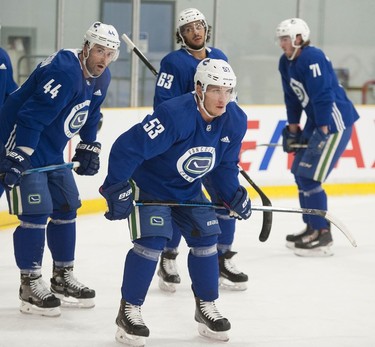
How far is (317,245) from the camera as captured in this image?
17.1ft

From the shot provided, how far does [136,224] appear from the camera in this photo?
3.40 meters

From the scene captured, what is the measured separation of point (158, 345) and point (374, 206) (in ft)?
11.8

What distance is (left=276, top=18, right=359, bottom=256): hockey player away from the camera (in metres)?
5.08

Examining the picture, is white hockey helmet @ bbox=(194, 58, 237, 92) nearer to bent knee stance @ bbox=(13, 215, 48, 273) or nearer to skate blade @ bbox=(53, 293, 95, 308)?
bent knee stance @ bbox=(13, 215, 48, 273)

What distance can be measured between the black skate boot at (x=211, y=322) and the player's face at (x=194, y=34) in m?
1.12

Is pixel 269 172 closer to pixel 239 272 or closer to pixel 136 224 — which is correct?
pixel 239 272

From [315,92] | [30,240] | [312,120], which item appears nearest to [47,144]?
[30,240]

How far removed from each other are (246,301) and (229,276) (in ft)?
0.72

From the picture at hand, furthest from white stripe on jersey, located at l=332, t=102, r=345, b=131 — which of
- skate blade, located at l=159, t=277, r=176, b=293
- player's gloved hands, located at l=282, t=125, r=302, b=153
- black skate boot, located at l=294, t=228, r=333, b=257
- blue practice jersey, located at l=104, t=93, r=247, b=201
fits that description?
blue practice jersey, located at l=104, t=93, r=247, b=201

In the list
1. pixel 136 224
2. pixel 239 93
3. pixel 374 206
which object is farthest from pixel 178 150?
pixel 239 93

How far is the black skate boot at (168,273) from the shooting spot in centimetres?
430

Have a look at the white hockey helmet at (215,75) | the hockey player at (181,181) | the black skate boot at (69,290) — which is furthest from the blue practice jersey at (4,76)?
the white hockey helmet at (215,75)

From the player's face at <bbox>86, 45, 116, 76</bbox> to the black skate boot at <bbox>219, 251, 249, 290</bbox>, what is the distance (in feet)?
3.56

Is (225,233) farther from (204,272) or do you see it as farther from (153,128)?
(153,128)
